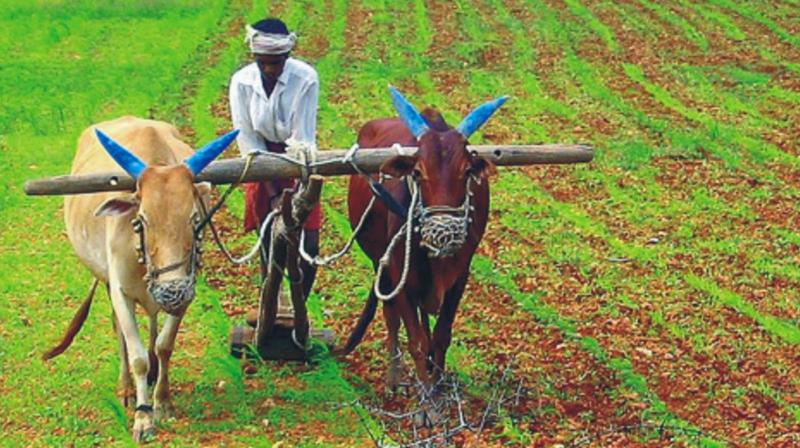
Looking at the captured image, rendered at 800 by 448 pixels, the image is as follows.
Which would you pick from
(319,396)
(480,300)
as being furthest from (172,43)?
(319,396)

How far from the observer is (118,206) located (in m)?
7.25

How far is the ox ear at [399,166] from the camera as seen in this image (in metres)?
7.36

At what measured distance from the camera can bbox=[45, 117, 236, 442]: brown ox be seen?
7062 mm

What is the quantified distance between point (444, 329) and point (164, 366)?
160 cm

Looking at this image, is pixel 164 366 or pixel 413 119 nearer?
pixel 413 119

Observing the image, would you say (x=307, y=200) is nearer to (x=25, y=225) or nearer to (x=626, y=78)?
(x=25, y=225)

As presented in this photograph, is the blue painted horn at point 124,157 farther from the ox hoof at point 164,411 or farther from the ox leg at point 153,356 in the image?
the ox hoof at point 164,411

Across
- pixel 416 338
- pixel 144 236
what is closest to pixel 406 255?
pixel 416 338

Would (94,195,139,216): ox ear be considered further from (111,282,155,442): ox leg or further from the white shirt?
the white shirt

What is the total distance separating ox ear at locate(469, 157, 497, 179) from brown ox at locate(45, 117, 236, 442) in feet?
4.25

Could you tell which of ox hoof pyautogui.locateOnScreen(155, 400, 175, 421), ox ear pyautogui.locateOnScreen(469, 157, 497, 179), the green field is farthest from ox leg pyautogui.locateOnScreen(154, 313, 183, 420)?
ox ear pyautogui.locateOnScreen(469, 157, 497, 179)

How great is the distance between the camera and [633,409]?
781 cm

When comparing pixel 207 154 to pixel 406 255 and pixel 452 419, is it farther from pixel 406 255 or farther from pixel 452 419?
pixel 452 419

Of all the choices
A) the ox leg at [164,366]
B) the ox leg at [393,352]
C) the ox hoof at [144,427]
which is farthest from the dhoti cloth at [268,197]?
the ox hoof at [144,427]
